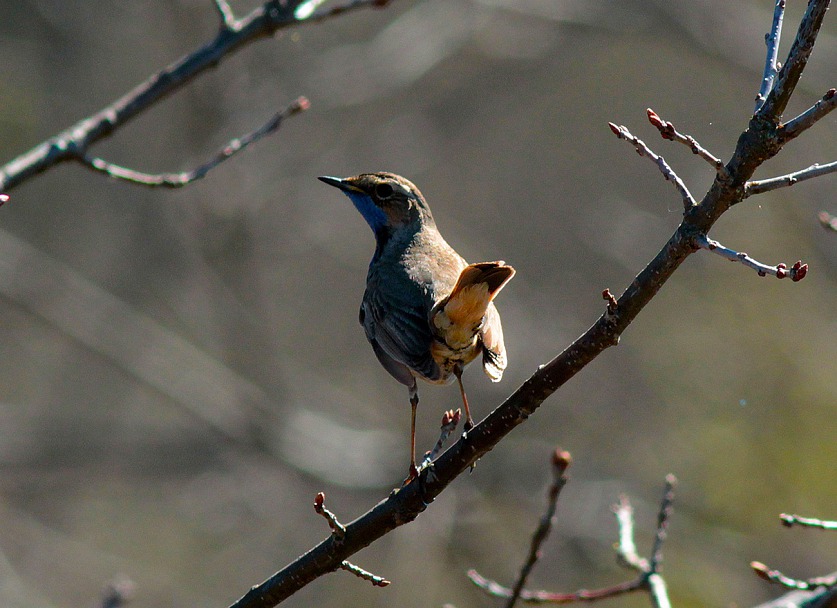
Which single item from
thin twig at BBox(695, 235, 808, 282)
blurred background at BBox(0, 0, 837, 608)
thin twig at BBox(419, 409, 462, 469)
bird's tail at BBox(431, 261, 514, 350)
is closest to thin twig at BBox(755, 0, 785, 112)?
thin twig at BBox(695, 235, 808, 282)

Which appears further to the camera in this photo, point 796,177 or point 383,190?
point 383,190

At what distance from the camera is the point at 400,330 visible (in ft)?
14.0

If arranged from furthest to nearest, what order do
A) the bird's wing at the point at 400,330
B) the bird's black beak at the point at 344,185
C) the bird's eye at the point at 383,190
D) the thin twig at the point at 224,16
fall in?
the bird's eye at the point at 383,190, the bird's black beak at the point at 344,185, the thin twig at the point at 224,16, the bird's wing at the point at 400,330

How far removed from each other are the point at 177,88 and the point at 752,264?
126 inches

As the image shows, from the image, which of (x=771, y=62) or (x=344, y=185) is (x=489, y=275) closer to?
(x=771, y=62)

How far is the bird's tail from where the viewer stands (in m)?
3.52

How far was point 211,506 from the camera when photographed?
10094mm

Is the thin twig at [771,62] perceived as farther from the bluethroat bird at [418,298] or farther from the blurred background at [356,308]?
the blurred background at [356,308]

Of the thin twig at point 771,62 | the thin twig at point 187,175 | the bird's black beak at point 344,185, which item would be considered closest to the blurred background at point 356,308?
the bird's black beak at point 344,185

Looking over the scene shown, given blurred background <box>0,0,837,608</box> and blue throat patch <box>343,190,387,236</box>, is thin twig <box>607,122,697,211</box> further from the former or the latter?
blurred background <box>0,0,837,608</box>

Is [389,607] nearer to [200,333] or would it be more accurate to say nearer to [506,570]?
[506,570]

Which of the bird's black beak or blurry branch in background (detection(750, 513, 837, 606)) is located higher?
the bird's black beak

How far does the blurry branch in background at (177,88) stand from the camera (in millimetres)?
4363

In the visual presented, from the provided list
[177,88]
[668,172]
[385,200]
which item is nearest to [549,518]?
[668,172]
